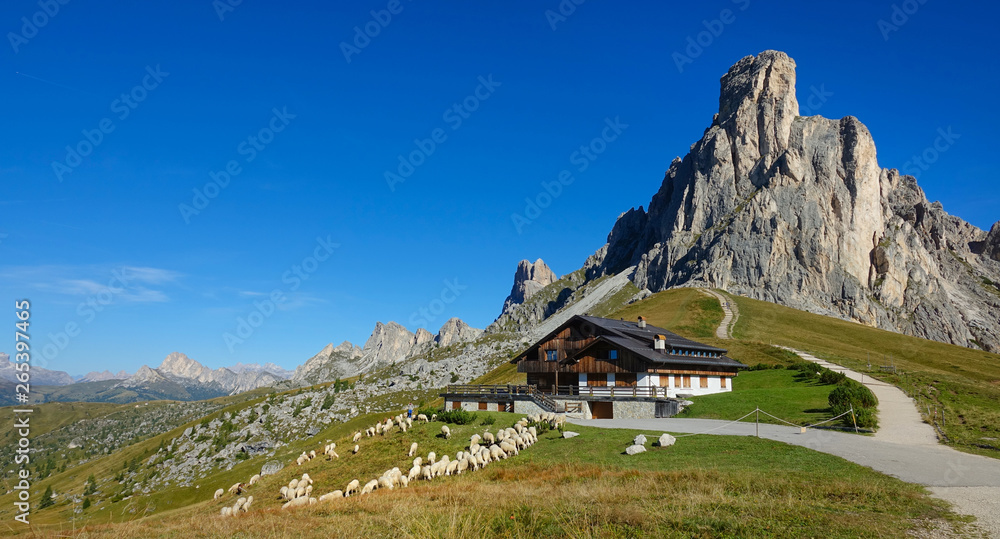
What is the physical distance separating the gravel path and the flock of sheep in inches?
447

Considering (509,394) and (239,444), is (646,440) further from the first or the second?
(239,444)

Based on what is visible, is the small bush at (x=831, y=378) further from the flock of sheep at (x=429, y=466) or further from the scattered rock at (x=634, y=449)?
the scattered rock at (x=634, y=449)

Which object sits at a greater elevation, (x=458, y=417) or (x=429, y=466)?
(x=458, y=417)

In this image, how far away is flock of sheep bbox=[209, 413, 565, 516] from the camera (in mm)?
23438

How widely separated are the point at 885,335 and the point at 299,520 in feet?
443

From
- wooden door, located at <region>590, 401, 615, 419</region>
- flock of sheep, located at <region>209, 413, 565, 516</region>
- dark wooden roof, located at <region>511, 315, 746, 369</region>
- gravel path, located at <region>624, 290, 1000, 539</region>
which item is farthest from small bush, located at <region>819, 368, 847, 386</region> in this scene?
flock of sheep, located at <region>209, 413, 565, 516</region>

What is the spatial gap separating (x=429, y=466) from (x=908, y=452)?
75.3 feet

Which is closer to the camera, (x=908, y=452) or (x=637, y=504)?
(x=637, y=504)

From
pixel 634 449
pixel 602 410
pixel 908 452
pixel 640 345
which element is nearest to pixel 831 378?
pixel 640 345

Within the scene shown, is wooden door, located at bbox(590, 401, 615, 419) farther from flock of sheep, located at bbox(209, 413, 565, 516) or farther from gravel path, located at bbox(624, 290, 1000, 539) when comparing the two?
flock of sheep, located at bbox(209, 413, 565, 516)

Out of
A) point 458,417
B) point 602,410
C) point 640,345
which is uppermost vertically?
point 640,345

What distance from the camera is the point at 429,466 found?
2622cm

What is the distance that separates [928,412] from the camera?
1425 inches

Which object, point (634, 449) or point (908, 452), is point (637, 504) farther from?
point (908, 452)
